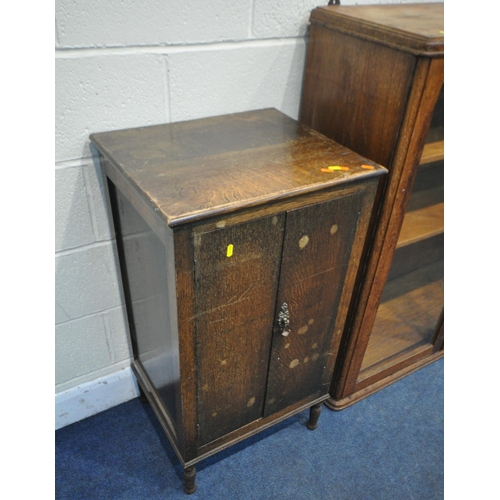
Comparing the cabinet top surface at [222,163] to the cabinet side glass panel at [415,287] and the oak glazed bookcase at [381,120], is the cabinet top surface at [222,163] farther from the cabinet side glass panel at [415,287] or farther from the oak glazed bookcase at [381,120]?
the cabinet side glass panel at [415,287]

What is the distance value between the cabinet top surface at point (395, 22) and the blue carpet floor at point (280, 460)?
111cm

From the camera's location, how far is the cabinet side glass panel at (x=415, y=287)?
136 centimetres

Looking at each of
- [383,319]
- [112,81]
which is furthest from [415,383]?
[112,81]

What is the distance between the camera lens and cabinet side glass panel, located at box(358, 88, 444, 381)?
1356 mm

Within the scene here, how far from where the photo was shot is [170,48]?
0.99 metres

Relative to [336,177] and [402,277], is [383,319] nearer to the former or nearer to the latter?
[402,277]

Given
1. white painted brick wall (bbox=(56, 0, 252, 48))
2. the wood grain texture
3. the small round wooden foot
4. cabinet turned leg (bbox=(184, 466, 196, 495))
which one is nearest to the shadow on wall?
the small round wooden foot

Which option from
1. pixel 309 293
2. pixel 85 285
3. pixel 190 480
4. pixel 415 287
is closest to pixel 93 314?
pixel 85 285

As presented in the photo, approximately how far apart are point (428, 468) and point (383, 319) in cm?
51

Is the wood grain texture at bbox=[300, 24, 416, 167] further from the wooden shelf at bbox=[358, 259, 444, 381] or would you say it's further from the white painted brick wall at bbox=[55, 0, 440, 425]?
the wooden shelf at bbox=[358, 259, 444, 381]

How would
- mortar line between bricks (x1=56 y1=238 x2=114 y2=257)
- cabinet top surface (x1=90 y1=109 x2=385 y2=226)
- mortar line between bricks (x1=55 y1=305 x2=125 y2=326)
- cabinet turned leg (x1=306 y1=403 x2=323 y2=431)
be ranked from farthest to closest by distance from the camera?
cabinet turned leg (x1=306 y1=403 x2=323 y2=431) < mortar line between bricks (x1=55 y1=305 x2=125 y2=326) < mortar line between bricks (x1=56 y1=238 x2=114 y2=257) < cabinet top surface (x1=90 y1=109 x2=385 y2=226)

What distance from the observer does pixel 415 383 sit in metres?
1.57

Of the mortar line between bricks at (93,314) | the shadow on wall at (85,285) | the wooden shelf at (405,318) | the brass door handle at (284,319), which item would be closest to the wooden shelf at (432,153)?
the brass door handle at (284,319)

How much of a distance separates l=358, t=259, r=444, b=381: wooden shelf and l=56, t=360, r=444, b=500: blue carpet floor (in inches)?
6.5
